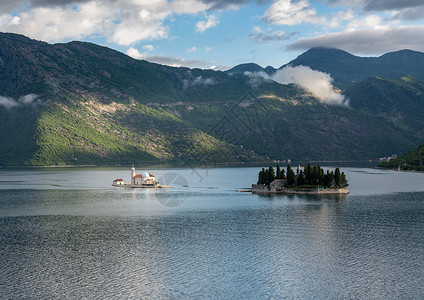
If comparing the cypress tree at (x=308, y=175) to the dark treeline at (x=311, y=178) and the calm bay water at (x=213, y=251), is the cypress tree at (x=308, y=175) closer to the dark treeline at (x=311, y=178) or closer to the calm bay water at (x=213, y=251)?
the dark treeline at (x=311, y=178)

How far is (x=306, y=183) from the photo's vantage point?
17750 cm

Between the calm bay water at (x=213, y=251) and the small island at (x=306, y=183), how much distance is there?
83.2 feet

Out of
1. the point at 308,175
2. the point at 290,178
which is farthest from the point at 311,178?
the point at 290,178

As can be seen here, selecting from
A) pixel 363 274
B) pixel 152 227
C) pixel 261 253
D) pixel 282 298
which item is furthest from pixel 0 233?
pixel 363 274

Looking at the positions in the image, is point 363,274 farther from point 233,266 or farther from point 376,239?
point 376,239

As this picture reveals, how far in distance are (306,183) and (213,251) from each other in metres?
101

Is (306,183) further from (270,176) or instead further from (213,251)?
(213,251)

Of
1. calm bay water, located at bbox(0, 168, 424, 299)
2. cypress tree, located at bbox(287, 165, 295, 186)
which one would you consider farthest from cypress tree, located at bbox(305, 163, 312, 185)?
calm bay water, located at bbox(0, 168, 424, 299)

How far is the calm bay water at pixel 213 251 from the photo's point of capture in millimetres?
63125

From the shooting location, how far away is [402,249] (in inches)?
3297

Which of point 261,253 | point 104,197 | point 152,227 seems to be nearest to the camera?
point 261,253

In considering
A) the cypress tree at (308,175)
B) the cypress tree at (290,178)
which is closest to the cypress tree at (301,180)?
the cypress tree at (308,175)

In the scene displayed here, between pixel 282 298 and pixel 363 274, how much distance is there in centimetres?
1611

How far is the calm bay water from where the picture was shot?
207 feet
